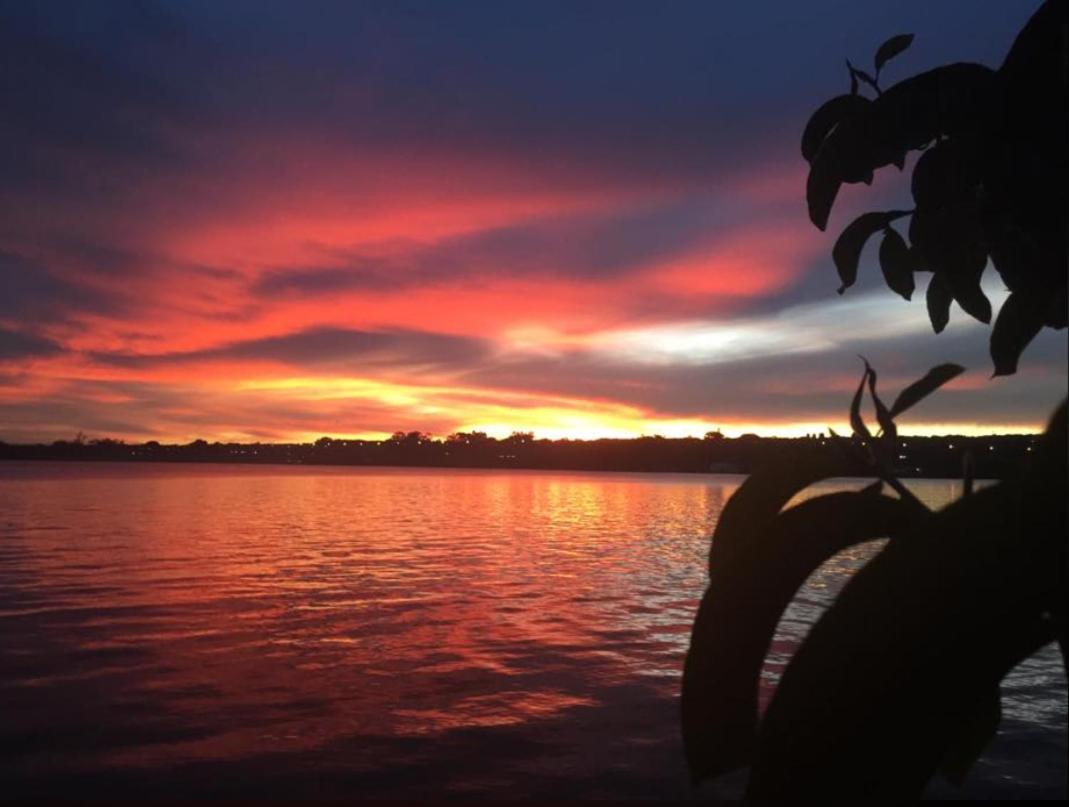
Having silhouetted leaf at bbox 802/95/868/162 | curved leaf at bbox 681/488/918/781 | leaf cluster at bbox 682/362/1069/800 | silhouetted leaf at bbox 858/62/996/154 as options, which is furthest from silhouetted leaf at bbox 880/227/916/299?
leaf cluster at bbox 682/362/1069/800

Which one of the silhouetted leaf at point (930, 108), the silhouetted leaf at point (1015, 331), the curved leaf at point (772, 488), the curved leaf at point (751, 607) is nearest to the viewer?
the curved leaf at point (751, 607)

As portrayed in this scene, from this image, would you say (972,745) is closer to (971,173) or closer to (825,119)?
(971,173)

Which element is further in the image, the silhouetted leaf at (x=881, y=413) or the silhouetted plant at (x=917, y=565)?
the silhouetted leaf at (x=881, y=413)

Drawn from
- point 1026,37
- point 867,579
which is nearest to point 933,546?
point 867,579

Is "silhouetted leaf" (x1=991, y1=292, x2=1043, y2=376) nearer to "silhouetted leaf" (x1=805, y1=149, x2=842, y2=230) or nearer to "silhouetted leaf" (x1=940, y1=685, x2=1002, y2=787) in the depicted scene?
"silhouetted leaf" (x1=805, y1=149, x2=842, y2=230)

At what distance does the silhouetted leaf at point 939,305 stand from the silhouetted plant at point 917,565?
1.13ft

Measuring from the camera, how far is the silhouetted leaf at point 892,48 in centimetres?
175

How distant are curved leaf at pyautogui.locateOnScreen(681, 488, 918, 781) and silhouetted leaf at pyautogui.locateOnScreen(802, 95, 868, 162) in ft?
3.62

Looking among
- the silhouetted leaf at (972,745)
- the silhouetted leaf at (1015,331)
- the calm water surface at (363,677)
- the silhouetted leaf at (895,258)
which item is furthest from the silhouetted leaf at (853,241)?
the calm water surface at (363,677)

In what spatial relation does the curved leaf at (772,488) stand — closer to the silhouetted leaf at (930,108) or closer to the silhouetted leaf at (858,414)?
the silhouetted leaf at (858,414)

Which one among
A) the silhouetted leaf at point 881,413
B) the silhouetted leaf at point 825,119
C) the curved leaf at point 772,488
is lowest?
the curved leaf at point 772,488

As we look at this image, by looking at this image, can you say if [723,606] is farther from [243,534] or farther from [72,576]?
[243,534]

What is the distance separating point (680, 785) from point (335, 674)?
3.64 meters

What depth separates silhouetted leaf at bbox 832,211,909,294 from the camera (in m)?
1.88
